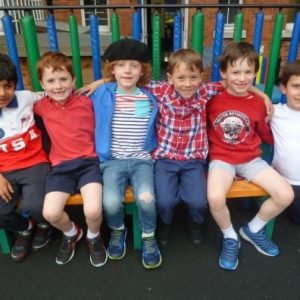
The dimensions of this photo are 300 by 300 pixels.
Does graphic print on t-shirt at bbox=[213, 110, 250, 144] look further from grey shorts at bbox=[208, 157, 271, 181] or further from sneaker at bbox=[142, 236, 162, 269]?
sneaker at bbox=[142, 236, 162, 269]

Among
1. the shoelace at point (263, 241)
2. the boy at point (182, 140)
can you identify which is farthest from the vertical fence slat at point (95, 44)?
the shoelace at point (263, 241)

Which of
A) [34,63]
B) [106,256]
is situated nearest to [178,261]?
[106,256]

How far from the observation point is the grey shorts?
205 cm

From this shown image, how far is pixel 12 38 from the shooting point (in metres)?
2.15

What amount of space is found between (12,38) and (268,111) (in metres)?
1.82

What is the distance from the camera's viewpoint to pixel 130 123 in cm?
207

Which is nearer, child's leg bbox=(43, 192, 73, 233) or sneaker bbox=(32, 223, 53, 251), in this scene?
child's leg bbox=(43, 192, 73, 233)

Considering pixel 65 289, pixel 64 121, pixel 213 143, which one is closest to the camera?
pixel 65 289

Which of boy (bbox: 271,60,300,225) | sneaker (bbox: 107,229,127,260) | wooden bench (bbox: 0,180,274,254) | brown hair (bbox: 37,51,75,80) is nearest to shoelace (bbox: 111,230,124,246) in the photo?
sneaker (bbox: 107,229,127,260)

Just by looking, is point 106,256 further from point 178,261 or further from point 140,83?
point 140,83

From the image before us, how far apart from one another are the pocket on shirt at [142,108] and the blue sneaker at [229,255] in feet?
3.23

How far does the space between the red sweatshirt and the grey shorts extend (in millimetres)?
29

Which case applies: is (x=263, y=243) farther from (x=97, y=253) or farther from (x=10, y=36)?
(x=10, y=36)

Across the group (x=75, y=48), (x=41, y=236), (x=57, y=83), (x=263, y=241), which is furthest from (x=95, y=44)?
(x=263, y=241)
